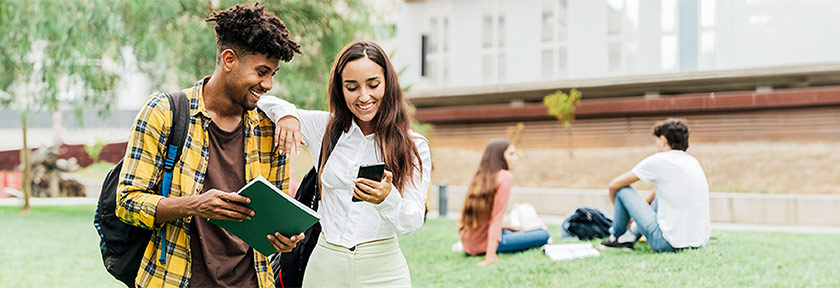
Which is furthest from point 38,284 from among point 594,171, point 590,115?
point 590,115

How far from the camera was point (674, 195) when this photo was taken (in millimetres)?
5750

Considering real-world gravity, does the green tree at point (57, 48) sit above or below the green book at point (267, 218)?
above

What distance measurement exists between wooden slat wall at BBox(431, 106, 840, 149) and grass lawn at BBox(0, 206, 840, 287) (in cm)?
851

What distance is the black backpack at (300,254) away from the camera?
8.10 ft

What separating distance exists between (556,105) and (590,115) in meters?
1.75

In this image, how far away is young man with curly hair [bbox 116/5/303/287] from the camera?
6.42 feet

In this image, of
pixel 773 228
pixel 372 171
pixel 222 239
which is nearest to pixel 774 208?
pixel 773 228

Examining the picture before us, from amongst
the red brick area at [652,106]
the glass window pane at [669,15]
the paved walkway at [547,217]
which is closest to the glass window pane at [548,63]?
the red brick area at [652,106]

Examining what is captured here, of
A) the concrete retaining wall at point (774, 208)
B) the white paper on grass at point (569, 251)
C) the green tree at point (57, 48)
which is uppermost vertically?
the green tree at point (57, 48)

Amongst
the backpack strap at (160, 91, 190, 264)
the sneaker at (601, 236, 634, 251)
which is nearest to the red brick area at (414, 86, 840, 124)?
the sneaker at (601, 236, 634, 251)

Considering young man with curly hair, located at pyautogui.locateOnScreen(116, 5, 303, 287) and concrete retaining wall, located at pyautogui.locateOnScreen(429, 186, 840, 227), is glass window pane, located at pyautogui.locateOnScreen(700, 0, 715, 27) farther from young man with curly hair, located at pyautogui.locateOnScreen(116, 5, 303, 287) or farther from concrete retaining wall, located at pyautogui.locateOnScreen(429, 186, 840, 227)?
young man with curly hair, located at pyautogui.locateOnScreen(116, 5, 303, 287)

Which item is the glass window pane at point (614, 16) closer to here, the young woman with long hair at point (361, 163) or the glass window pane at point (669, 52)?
the glass window pane at point (669, 52)

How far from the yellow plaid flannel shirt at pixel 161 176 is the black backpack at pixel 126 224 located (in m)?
0.02

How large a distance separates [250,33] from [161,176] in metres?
0.53
